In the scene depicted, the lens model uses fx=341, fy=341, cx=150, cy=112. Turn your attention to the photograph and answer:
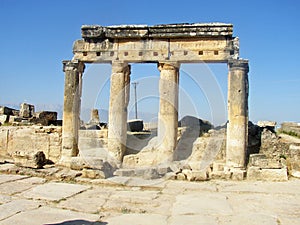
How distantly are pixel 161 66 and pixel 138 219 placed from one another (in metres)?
7.26

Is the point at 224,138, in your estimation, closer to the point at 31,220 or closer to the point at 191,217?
the point at 191,217

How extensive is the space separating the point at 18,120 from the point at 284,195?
45.9 ft

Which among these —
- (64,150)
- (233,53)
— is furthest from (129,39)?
(64,150)

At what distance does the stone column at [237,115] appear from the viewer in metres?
11.4

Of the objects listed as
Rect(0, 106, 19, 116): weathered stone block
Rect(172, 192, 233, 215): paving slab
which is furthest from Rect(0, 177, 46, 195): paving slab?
Rect(0, 106, 19, 116): weathered stone block

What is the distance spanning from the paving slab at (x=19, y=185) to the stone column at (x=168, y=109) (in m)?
4.47

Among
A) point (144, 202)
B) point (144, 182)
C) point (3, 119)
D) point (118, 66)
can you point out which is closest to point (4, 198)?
point (144, 202)

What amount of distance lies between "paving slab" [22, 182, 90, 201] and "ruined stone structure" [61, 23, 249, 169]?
325 centimetres

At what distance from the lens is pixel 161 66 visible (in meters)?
12.6

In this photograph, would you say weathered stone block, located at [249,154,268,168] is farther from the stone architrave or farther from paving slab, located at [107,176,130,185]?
the stone architrave

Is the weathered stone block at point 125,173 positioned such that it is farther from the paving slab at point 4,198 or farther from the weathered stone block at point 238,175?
the paving slab at point 4,198

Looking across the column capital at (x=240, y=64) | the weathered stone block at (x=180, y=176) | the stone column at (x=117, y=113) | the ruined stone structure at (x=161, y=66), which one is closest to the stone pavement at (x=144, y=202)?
the weathered stone block at (x=180, y=176)

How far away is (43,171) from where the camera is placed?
10922 millimetres

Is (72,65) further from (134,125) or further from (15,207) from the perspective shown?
(15,207)
